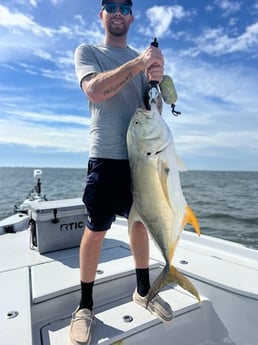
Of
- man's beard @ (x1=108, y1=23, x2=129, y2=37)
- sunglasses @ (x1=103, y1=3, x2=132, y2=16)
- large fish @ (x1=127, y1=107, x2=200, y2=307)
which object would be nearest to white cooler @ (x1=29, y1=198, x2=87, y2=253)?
large fish @ (x1=127, y1=107, x2=200, y2=307)

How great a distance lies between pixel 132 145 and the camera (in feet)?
6.24

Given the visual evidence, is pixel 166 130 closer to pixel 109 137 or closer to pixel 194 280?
pixel 109 137

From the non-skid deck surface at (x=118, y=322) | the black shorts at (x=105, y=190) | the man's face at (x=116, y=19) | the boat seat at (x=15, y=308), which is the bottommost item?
the non-skid deck surface at (x=118, y=322)

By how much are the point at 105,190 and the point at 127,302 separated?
1.01 m

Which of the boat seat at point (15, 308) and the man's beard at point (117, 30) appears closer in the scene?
the boat seat at point (15, 308)

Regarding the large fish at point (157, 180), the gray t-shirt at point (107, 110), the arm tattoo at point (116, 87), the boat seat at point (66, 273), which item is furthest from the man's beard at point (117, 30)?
the boat seat at point (66, 273)

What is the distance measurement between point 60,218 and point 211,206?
11.6 m

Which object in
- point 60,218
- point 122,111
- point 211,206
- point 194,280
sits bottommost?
point 211,206

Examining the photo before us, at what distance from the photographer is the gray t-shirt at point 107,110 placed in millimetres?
2211

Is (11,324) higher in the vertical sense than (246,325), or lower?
higher

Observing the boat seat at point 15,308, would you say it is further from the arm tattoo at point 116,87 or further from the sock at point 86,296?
the arm tattoo at point 116,87

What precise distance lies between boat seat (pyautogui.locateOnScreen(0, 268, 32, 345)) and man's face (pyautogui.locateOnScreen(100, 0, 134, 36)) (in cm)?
197

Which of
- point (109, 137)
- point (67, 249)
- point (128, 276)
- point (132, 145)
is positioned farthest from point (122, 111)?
point (67, 249)

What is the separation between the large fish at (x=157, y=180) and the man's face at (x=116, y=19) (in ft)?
2.60
